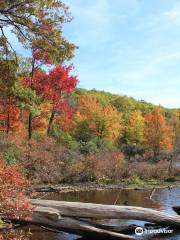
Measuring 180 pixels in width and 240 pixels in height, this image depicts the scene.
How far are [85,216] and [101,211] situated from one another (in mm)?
631

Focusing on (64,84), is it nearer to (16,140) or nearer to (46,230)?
(16,140)

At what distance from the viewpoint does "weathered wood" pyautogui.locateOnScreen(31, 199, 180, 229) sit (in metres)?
16.1

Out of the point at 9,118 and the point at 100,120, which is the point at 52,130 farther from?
the point at 100,120

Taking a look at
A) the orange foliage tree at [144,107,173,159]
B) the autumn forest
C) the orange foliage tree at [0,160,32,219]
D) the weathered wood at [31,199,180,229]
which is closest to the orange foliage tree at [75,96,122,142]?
the autumn forest

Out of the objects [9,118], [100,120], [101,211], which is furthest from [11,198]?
[100,120]

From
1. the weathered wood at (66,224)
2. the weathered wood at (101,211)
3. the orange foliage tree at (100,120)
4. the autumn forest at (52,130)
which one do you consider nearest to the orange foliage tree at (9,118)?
the autumn forest at (52,130)

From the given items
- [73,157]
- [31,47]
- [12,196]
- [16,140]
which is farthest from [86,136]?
[12,196]

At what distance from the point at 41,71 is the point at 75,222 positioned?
80.6 ft

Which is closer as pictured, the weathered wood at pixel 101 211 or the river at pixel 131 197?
the weathered wood at pixel 101 211

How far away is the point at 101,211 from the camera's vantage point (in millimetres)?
16281

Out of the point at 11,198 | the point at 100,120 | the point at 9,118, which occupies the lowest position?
the point at 11,198

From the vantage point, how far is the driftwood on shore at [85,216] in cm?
1552

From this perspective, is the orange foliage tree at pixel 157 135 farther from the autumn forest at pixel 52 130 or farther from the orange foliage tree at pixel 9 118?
the orange foliage tree at pixel 9 118

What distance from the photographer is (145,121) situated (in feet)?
244
